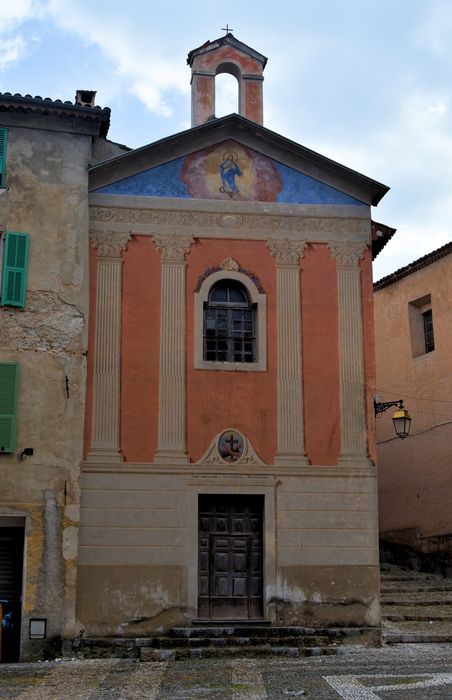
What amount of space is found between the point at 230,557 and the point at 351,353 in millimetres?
4200

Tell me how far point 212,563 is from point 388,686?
499cm

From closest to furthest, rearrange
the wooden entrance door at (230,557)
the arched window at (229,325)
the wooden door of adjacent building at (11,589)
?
1. the wooden door of adjacent building at (11,589)
2. the wooden entrance door at (230,557)
3. the arched window at (229,325)

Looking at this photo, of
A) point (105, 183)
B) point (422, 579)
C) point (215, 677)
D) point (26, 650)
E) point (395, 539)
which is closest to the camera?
point (215, 677)

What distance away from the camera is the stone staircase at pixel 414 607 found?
53.2 ft

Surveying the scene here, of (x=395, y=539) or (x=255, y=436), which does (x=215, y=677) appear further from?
(x=395, y=539)

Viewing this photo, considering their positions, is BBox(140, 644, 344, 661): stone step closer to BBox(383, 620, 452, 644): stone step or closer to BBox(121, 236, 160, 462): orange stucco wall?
BBox(383, 620, 452, 644): stone step

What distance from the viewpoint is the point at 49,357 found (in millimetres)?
15695

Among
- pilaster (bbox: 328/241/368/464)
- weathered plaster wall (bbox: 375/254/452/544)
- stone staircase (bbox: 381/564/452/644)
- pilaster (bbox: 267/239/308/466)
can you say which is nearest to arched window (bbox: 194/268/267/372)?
pilaster (bbox: 267/239/308/466)

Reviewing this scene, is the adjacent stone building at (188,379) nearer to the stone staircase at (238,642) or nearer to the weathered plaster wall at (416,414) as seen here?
the stone staircase at (238,642)

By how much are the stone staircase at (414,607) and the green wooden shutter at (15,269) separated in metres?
8.61

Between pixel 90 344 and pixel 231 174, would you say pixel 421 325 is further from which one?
pixel 90 344

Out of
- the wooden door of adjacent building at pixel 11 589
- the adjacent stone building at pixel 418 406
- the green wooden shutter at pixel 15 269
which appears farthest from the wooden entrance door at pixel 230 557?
the adjacent stone building at pixel 418 406

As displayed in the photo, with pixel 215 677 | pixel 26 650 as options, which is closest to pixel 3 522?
pixel 26 650

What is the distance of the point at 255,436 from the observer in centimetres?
1606
